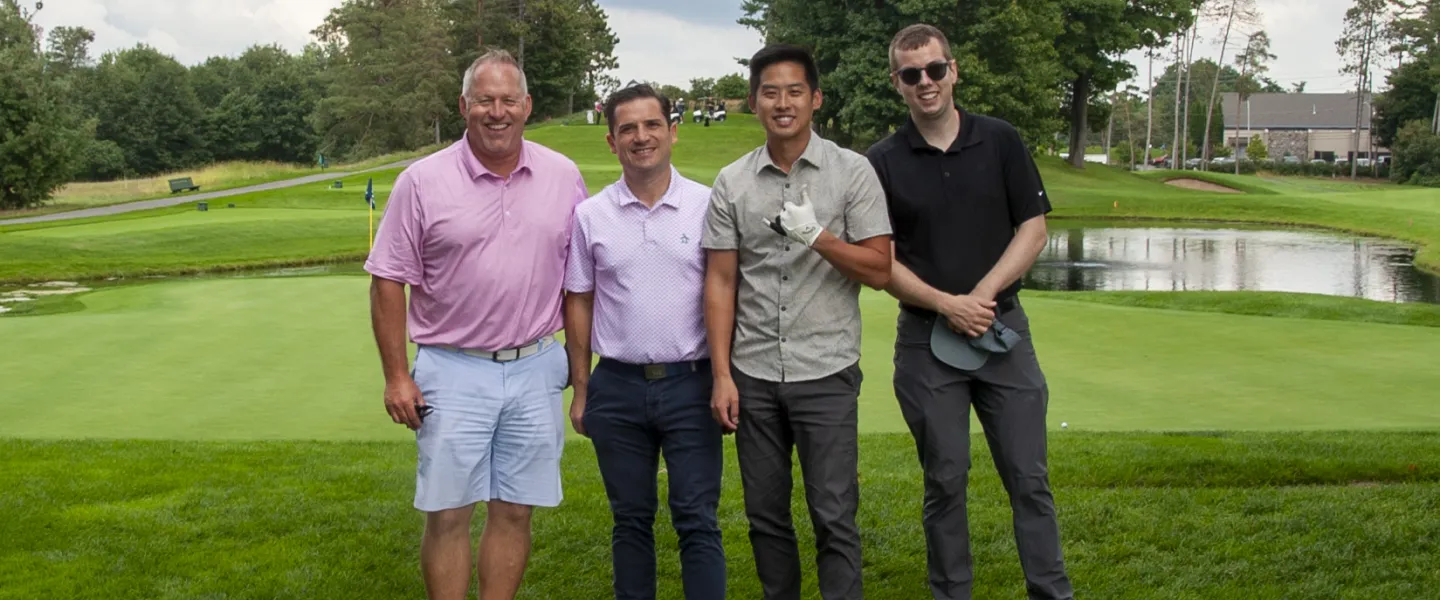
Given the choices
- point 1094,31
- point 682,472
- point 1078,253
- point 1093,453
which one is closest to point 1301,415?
point 1093,453

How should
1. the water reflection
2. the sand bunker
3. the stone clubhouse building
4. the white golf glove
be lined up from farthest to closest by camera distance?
1. the stone clubhouse building
2. the sand bunker
3. the water reflection
4. the white golf glove

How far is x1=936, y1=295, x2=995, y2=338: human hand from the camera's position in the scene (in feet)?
13.0

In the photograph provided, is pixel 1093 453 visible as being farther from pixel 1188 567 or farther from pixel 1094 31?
pixel 1094 31

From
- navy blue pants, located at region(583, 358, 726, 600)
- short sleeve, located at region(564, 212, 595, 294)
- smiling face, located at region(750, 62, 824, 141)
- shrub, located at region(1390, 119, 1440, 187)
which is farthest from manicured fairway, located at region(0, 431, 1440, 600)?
shrub, located at region(1390, 119, 1440, 187)

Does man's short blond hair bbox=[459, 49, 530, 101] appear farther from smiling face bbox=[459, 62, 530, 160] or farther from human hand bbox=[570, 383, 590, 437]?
human hand bbox=[570, 383, 590, 437]

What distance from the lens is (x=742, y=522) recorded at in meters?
5.46

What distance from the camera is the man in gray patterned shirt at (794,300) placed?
388 cm

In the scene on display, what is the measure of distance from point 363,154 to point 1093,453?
70.6m

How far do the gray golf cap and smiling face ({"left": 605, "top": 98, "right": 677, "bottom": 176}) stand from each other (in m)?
1.03

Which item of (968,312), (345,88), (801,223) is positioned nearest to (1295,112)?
(345,88)

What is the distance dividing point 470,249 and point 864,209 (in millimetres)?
1207

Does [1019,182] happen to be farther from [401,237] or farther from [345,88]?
[345,88]

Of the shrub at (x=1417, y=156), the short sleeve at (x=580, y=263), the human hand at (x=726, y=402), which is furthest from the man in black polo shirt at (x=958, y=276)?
the shrub at (x=1417, y=156)

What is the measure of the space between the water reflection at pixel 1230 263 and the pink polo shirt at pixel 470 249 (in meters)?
16.9
